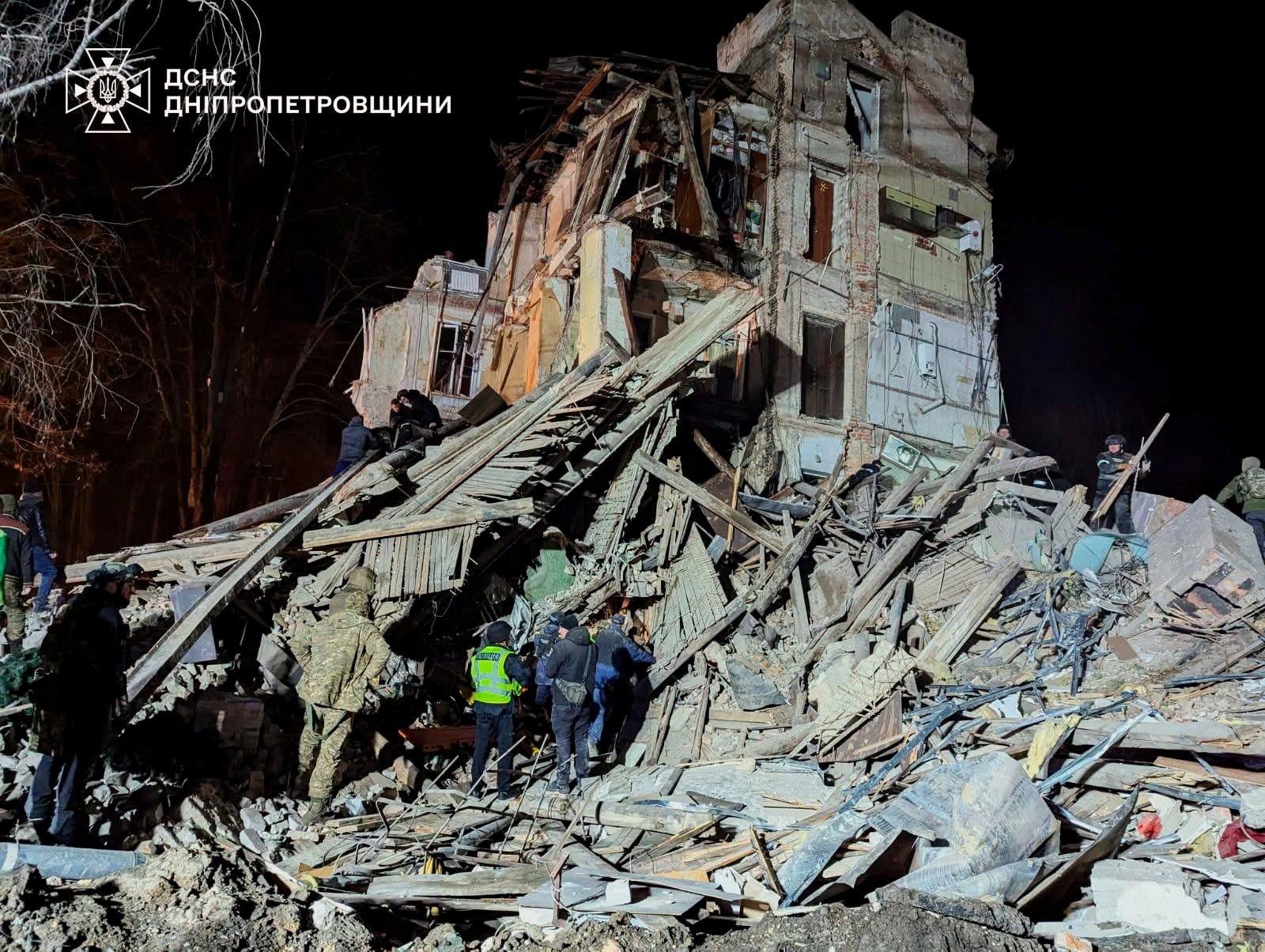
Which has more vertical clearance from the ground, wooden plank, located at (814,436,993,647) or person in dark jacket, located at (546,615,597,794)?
wooden plank, located at (814,436,993,647)

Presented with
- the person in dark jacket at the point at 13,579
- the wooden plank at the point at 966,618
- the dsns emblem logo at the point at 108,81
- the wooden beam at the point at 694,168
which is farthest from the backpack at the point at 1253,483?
the person in dark jacket at the point at 13,579

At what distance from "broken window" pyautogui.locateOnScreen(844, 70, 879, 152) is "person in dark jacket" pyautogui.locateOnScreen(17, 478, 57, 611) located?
1794 centimetres

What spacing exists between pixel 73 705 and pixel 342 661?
202cm

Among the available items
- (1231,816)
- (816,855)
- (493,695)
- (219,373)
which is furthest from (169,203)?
(1231,816)

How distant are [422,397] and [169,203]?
14.1 meters

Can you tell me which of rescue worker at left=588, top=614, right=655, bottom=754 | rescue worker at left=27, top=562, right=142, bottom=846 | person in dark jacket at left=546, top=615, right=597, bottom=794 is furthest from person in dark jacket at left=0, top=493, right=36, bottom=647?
rescue worker at left=588, top=614, right=655, bottom=754

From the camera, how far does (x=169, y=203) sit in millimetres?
21562

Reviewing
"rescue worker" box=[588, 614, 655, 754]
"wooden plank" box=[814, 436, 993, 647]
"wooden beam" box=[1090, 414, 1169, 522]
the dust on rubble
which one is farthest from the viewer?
"wooden beam" box=[1090, 414, 1169, 522]

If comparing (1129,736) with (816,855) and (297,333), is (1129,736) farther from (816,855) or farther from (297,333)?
(297,333)

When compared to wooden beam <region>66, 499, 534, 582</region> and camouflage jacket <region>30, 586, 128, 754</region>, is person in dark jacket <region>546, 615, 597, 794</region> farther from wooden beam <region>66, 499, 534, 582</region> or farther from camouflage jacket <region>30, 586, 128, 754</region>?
camouflage jacket <region>30, 586, 128, 754</region>

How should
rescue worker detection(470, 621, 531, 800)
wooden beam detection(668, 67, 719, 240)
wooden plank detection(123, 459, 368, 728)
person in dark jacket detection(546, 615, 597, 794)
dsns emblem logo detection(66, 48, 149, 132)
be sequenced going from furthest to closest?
1. wooden beam detection(668, 67, 719, 240)
2. person in dark jacket detection(546, 615, 597, 794)
3. rescue worker detection(470, 621, 531, 800)
4. dsns emblem logo detection(66, 48, 149, 132)
5. wooden plank detection(123, 459, 368, 728)

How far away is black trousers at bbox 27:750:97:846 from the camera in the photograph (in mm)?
5430

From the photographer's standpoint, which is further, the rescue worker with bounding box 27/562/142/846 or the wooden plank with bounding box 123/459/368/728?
the wooden plank with bounding box 123/459/368/728

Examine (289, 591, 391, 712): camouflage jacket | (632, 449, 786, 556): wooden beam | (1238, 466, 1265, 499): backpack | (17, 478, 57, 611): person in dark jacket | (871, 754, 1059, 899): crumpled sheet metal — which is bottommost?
(871, 754, 1059, 899): crumpled sheet metal
